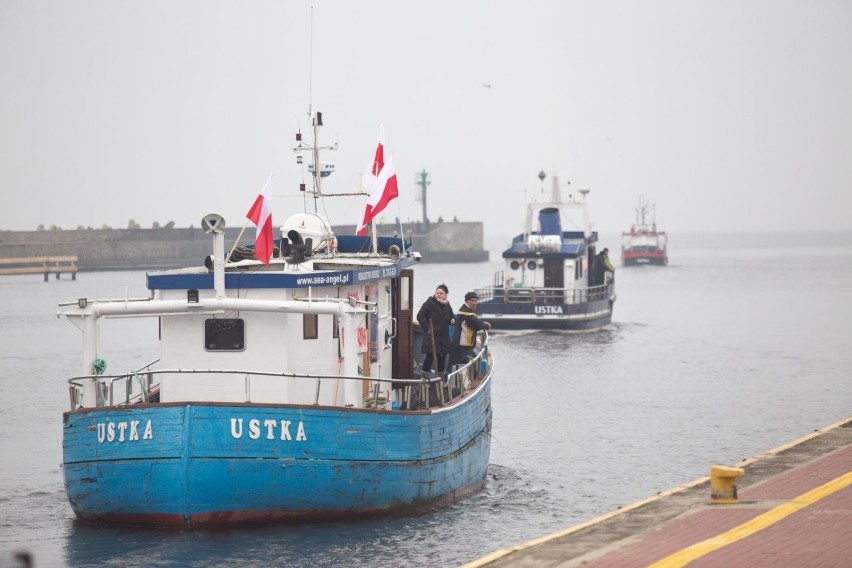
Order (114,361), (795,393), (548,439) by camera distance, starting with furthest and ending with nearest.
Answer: (114,361)
(795,393)
(548,439)

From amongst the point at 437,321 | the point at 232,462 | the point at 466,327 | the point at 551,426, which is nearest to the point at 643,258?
the point at 551,426

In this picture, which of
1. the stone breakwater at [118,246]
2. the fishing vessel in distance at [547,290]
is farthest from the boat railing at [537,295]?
the stone breakwater at [118,246]

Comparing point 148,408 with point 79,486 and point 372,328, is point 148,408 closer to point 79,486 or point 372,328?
point 79,486

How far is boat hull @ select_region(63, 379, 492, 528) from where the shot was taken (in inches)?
637

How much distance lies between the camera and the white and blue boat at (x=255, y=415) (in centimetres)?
1627

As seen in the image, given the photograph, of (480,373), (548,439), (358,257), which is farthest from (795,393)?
(358,257)

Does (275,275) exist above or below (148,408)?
above

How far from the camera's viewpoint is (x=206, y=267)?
60.9 feet

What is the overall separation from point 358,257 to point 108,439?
21.8 ft

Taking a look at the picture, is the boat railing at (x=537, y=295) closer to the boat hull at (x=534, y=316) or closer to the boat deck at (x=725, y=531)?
the boat hull at (x=534, y=316)

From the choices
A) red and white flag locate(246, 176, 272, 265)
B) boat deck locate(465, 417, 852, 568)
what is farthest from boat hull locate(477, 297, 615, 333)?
boat deck locate(465, 417, 852, 568)

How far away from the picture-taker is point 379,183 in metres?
20.8

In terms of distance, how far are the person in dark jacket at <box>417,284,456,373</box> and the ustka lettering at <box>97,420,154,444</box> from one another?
602 centimetres

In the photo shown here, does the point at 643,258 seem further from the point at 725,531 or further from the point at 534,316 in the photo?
the point at 725,531
